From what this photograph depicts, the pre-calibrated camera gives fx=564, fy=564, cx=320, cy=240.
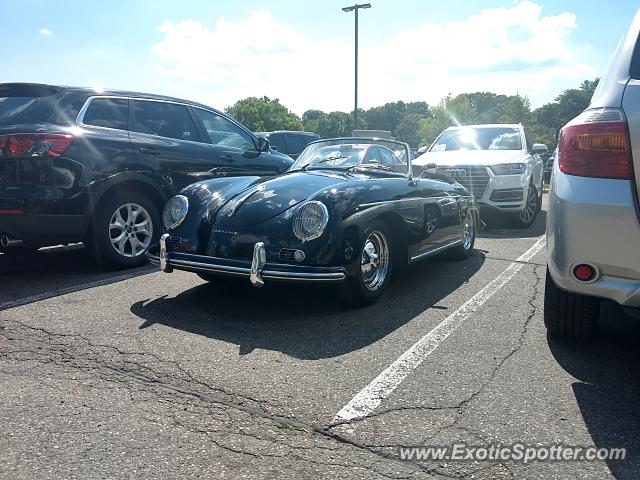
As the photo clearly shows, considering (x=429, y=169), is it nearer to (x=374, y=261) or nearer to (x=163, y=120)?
(x=374, y=261)

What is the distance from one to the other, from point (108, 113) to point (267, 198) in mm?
2423

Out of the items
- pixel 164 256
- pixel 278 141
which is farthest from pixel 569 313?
pixel 278 141

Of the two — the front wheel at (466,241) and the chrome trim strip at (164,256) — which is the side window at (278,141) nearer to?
the front wheel at (466,241)

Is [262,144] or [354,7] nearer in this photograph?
[262,144]

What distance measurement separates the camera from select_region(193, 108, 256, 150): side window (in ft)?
22.2

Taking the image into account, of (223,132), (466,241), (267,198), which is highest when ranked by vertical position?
(223,132)

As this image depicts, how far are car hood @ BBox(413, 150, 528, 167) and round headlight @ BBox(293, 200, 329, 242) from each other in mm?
5218

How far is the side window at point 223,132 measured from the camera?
677cm

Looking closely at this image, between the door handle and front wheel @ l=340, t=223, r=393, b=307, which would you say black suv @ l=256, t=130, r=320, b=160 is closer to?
the door handle

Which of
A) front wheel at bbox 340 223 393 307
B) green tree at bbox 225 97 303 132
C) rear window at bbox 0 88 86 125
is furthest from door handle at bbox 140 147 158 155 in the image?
green tree at bbox 225 97 303 132

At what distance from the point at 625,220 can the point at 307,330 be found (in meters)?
2.02

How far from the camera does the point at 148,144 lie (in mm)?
5848

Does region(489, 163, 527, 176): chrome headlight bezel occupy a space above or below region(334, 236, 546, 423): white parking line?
above

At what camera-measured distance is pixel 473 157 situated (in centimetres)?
930
